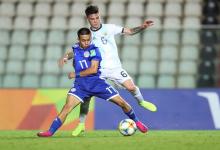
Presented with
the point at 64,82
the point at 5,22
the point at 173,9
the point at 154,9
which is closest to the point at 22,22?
the point at 5,22

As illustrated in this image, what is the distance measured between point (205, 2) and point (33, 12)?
13.8 ft

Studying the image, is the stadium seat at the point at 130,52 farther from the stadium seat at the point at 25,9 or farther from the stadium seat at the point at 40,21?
the stadium seat at the point at 25,9

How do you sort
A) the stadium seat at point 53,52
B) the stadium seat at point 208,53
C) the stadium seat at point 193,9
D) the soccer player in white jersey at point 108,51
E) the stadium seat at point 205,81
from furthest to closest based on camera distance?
the stadium seat at point 193,9 < the stadium seat at point 53,52 < the stadium seat at point 208,53 < the stadium seat at point 205,81 < the soccer player in white jersey at point 108,51

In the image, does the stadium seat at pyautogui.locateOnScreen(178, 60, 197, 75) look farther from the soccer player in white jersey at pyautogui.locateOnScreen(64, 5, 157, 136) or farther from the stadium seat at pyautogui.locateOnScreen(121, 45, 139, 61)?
the soccer player in white jersey at pyautogui.locateOnScreen(64, 5, 157, 136)

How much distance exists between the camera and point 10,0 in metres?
16.9

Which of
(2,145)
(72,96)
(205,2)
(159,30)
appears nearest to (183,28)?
(159,30)

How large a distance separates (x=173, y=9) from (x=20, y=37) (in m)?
3.70

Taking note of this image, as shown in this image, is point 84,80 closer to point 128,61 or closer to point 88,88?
point 88,88

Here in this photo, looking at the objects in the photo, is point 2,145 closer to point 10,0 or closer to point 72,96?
point 72,96

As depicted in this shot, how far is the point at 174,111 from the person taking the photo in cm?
1305

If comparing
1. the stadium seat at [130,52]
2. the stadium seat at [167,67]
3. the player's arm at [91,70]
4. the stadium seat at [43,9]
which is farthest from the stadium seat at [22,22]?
the player's arm at [91,70]

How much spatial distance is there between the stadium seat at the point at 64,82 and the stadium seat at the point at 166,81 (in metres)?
1.91

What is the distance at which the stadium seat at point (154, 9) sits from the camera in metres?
16.1

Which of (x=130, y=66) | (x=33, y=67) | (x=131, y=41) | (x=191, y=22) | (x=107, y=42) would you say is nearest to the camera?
(x=107, y=42)
